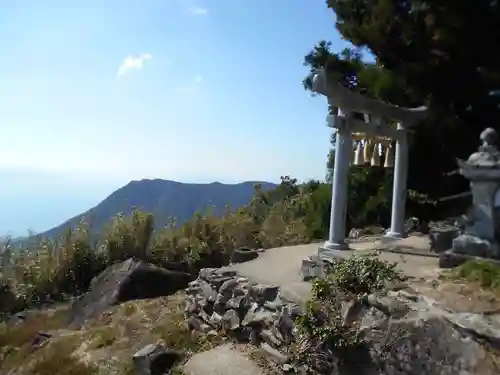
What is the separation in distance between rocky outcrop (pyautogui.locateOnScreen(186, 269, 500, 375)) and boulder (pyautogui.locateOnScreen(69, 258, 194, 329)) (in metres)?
3.23

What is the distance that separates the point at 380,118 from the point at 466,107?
9.33 feet

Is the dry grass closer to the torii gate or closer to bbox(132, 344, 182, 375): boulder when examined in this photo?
bbox(132, 344, 182, 375): boulder

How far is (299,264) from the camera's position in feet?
23.6

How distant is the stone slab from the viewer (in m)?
4.70

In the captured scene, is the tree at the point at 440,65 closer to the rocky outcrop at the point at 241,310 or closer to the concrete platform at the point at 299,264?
the concrete platform at the point at 299,264

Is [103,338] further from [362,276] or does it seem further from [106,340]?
[362,276]

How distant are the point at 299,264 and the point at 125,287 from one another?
280 centimetres

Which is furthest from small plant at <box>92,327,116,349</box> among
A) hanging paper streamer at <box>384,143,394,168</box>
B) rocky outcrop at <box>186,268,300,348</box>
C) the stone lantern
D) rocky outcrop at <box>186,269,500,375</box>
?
hanging paper streamer at <box>384,143,394,168</box>

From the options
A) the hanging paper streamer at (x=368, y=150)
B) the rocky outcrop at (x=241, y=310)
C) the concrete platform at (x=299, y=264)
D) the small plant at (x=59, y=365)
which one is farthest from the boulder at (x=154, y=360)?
the hanging paper streamer at (x=368, y=150)

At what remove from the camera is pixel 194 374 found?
477cm

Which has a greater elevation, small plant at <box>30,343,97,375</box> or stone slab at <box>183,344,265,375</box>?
stone slab at <box>183,344,265,375</box>

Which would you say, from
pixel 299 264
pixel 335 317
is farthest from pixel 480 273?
pixel 299 264

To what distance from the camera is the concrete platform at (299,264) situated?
17.9 ft

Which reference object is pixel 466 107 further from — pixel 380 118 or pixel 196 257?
pixel 196 257
